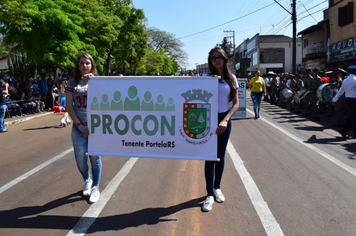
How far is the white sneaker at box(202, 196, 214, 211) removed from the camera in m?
3.92

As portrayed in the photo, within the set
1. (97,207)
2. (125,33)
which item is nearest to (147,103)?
(97,207)

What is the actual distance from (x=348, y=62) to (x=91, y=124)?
24690mm

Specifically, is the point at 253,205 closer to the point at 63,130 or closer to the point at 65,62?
the point at 63,130

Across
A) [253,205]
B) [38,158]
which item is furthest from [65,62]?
[253,205]

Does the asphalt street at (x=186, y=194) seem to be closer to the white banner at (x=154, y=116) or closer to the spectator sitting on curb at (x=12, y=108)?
the white banner at (x=154, y=116)

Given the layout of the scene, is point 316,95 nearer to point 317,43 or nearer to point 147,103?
point 147,103

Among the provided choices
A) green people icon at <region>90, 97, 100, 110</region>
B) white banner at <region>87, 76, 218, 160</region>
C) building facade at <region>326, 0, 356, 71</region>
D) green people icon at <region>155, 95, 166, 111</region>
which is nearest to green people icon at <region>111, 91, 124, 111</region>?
white banner at <region>87, 76, 218, 160</region>

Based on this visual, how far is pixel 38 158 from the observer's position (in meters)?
6.98

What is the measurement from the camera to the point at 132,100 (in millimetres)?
4012

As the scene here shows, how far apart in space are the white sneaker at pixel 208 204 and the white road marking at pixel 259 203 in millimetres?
574

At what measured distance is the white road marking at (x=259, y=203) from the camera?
3465 mm

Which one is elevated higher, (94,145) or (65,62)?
(65,62)

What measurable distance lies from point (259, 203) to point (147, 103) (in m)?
2.00

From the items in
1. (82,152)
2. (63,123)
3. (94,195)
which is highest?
(82,152)
